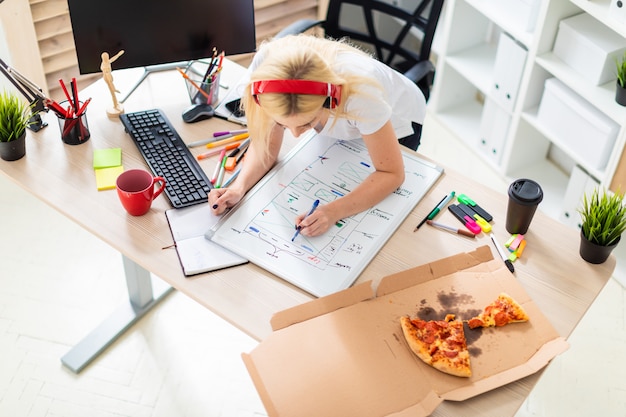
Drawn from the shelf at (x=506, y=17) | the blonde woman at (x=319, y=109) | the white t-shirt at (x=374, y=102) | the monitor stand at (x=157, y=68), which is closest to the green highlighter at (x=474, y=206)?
the blonde woman at (x=319, y=109)

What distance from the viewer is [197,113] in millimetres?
2023

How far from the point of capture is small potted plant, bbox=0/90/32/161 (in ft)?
5.94

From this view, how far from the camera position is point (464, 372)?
1.39m

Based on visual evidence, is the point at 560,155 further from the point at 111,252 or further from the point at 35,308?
the point at 35,308

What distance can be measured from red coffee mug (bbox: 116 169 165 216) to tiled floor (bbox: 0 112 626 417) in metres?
0.76

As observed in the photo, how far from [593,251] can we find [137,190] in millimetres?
1114

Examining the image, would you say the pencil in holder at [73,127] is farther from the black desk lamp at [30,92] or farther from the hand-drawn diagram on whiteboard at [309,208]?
the hand-drawn diagram on whiteboard at [309,208]

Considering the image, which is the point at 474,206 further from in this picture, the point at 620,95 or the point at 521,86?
the point at 521,86

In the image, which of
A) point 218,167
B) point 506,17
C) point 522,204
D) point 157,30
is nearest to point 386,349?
point 522,204

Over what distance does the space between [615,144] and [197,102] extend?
1.44 meters

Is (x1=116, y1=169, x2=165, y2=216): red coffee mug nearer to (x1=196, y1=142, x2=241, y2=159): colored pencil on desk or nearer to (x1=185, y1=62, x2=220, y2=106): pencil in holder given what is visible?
(x1=196, y1=142, x2=241, y2=159): colored pencil on desk

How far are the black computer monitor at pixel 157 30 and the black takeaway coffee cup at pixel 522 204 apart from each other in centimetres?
95

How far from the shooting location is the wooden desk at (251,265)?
1519mm

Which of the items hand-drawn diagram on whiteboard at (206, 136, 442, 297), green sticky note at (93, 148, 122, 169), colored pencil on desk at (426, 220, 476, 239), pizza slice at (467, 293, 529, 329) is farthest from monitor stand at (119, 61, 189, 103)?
pizza slice at (467, 293, 529, 329)
